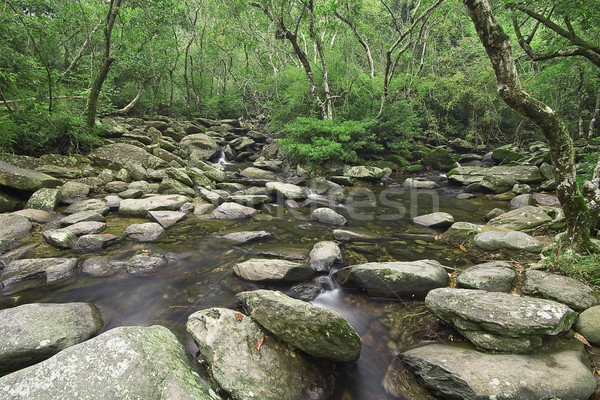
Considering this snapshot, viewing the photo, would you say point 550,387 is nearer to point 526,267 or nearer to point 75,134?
point 526,267

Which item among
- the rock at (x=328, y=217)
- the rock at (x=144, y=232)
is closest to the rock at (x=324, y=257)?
the rock at (x=328, y=217)

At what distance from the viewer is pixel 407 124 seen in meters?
14.9

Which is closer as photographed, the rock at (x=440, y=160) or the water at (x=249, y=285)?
the water at (x=249, y=285)

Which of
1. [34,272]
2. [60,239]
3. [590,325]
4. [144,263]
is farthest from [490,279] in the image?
[60,239]

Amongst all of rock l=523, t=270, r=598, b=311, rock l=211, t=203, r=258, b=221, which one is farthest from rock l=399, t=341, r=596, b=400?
rock l=211, t=203, r=258, b=221

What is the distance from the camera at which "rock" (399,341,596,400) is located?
210cm

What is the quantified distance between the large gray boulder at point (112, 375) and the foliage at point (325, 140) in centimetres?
1092

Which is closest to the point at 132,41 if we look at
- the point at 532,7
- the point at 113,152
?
the point at 113,152

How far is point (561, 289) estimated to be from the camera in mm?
3051

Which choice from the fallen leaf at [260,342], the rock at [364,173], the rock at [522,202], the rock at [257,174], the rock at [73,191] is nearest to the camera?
the fallen leaf at [260,342]

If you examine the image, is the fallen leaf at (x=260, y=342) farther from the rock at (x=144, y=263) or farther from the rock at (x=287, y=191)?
the rock at (x=287, y=191)

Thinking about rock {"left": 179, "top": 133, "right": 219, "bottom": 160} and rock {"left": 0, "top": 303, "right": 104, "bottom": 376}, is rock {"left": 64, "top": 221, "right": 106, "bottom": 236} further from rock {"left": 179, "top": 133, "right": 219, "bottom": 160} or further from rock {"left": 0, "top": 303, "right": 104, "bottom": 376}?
rock {"left": 179, "top": 133, "right": 219, "bottom": 160}

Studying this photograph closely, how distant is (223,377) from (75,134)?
10.6 m

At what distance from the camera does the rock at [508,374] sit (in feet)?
6.89
